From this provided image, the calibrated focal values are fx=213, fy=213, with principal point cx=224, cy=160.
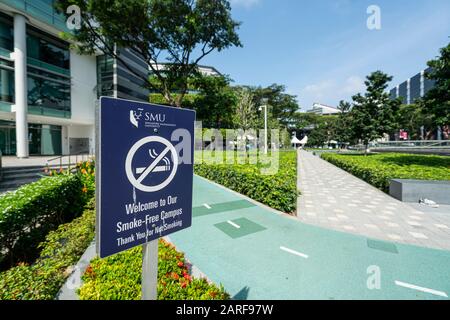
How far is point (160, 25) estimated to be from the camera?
14.8 meters

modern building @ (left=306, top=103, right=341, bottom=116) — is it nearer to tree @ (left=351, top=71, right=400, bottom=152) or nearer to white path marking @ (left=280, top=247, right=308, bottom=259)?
tree @ (left=351, top=71, right=400, bottom=152)

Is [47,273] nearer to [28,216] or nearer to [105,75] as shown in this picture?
[28,216]

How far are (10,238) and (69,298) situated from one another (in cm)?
196

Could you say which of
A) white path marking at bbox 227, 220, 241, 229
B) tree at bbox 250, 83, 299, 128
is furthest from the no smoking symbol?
tree at bbox 250, 83, 299, 128

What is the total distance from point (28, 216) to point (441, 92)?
1959 centimetres

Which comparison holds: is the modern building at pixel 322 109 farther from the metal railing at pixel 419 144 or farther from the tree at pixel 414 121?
the metal railing at pixel 419 144

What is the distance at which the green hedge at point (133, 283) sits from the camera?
2.31 metres

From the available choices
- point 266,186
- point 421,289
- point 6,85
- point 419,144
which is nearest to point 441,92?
point 266,186

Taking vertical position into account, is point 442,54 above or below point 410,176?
above

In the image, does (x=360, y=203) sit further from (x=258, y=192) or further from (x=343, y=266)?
(x=343, y=266)

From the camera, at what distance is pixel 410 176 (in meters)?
9.60

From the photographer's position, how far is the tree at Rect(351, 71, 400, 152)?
26.7 meters

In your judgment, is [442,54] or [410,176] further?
[442,54]
